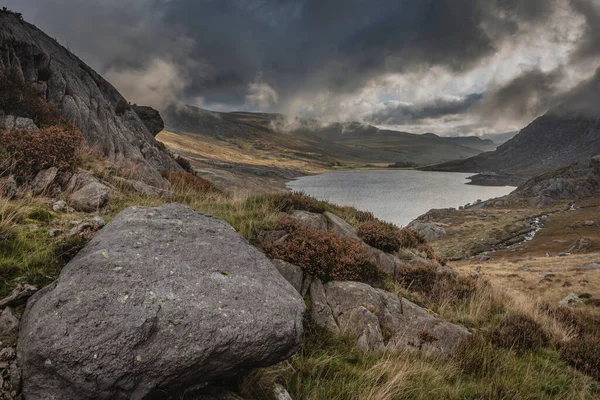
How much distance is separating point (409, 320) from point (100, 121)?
2028cm

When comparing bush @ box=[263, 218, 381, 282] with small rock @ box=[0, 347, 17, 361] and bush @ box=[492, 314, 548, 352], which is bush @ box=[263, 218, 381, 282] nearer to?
bush @ box=[492, 314, 548, 352]

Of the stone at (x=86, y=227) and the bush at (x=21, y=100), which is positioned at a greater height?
the bush at (x=21, y=100)

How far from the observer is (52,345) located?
131 inches

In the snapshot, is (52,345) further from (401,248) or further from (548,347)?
(401,248)

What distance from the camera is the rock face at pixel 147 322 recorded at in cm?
329

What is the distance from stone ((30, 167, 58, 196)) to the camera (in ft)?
29.1

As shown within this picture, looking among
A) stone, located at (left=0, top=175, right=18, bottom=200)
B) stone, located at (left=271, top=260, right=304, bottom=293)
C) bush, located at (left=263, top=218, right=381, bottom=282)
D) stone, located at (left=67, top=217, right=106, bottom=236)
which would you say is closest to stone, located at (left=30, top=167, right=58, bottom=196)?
stone, located at (left=0, top=175, right=18, bottom=200)

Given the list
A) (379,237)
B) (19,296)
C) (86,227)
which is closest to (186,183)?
(379,237)

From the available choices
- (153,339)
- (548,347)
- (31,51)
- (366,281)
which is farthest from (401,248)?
(31,51)

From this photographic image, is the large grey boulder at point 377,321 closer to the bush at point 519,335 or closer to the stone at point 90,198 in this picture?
the bush at point 519,335

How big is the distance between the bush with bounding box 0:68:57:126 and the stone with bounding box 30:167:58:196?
5770 mm

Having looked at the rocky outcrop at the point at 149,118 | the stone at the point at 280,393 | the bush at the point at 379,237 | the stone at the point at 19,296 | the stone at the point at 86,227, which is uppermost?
the rocky outcrop at the point at 149,118

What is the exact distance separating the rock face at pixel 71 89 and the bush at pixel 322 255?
31.3ft

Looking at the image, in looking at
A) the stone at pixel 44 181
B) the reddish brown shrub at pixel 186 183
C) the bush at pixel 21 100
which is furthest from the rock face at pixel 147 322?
the bush at pixel 21 100
